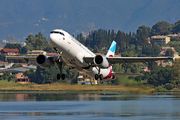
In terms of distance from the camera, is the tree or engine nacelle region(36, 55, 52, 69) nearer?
engine nacelle region(36, 55, 52, 69)

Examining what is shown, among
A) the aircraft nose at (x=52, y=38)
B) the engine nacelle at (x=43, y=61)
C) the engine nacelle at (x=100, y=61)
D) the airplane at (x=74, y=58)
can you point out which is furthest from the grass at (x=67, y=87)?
the aircraft nose at (x=52, y=38)

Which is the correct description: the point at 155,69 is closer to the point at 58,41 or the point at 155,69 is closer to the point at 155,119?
the point at 155,119

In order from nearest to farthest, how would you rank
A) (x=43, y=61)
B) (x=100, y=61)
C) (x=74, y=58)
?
(x=74, y=58) < (x=100, y=61) < (x=43, y=61)

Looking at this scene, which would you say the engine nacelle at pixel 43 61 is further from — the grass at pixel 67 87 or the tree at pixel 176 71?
the tree at pixel 176 71

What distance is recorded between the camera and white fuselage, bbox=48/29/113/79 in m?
55.6

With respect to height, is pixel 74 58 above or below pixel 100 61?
above

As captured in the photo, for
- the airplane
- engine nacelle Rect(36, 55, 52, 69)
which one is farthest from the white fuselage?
engine nacelle Rect(36, 55, 52, 69)

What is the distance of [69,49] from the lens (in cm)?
5725

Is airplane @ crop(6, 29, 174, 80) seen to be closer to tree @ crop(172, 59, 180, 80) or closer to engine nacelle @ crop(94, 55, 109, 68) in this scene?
engine nacelle @ crop(94, 55, 109, 68)

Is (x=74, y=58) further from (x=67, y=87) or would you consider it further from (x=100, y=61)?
(x=67, y=87)

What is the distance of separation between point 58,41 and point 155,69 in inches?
4317

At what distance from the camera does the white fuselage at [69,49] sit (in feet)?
182

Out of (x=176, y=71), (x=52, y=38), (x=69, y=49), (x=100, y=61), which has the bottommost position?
(x=100, y=61)

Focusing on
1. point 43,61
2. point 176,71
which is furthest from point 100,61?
point 176,71
